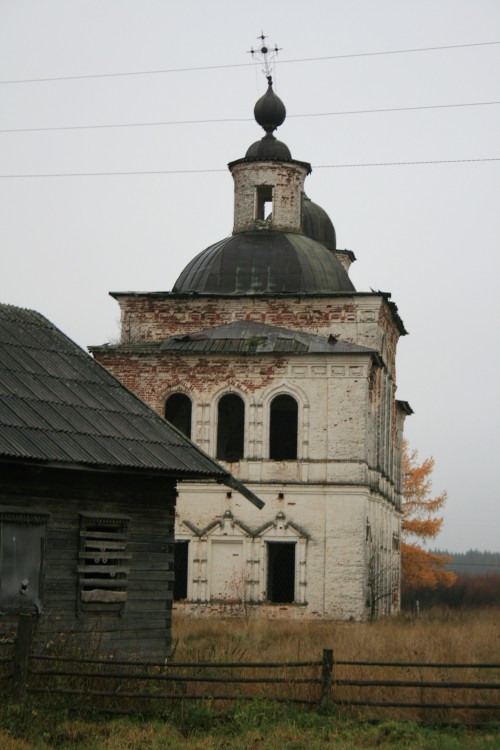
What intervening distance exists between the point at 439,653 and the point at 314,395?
43.4 ft

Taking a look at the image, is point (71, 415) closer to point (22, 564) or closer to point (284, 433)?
point (22, 564)

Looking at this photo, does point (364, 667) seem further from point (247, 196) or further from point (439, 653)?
point (247, 196)

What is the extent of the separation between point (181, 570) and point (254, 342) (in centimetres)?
612

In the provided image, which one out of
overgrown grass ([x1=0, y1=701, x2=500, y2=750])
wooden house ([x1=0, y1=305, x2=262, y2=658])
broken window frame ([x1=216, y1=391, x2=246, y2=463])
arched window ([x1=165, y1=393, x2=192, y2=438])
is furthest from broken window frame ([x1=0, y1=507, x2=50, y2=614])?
broken window frame ([x1=216, y1=391, x2=246, y2=463])

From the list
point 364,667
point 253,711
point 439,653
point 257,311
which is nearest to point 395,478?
point 257,311

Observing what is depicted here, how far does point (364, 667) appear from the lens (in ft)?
49.4

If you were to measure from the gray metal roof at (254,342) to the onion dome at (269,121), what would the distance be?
6358 millimetres

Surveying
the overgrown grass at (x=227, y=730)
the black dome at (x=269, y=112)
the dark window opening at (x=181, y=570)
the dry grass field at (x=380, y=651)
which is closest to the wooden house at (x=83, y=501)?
the dry grass field at (x=380, y=651)

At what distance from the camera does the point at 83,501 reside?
15.6 meters

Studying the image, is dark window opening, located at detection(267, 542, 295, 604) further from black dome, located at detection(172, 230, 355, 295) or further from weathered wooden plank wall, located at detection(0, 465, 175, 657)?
weathered wooden plank wall, located at detection(0, 465, 175, 657)

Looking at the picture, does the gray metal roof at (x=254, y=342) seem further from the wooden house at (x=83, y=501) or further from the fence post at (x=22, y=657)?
the fence post at (x=22, y=657)

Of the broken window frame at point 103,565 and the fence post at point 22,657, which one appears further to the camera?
the broken window frame at point 103,565

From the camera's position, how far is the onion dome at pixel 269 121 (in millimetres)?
36500

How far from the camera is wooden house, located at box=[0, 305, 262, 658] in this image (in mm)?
14742
